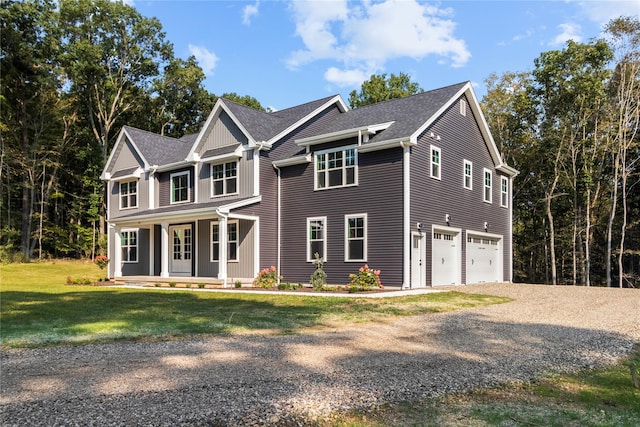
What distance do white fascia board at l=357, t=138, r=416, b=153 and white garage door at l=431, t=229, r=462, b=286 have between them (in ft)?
12.7

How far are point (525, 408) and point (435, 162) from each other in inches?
591

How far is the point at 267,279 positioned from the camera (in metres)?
18.9

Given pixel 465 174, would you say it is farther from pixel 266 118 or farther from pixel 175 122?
pixel 175 122

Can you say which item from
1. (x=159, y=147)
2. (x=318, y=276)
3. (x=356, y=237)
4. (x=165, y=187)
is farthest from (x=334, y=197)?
(x=159, y=147)

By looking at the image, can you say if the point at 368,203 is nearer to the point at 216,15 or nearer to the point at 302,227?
the point at 302,227

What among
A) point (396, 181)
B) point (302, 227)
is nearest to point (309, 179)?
point (302, 227)

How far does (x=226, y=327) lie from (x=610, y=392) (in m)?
6.17

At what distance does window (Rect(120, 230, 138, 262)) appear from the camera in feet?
82.1

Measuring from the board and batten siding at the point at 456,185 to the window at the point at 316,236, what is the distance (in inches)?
151

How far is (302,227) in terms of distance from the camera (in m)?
19.6

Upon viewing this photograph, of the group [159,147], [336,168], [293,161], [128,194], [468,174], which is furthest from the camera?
[159,147]

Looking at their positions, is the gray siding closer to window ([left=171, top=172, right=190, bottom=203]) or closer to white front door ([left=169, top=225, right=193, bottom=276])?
window ([left=171, top=172, right=190, bottom=203])

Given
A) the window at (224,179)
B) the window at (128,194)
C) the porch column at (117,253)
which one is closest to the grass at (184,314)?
the window at (224,179)

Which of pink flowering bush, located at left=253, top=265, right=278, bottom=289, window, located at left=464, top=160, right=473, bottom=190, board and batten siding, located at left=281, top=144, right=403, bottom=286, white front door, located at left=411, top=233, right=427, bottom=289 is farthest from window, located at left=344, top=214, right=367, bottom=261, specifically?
window, located at left=464, top=160, right=473, bottom=190
